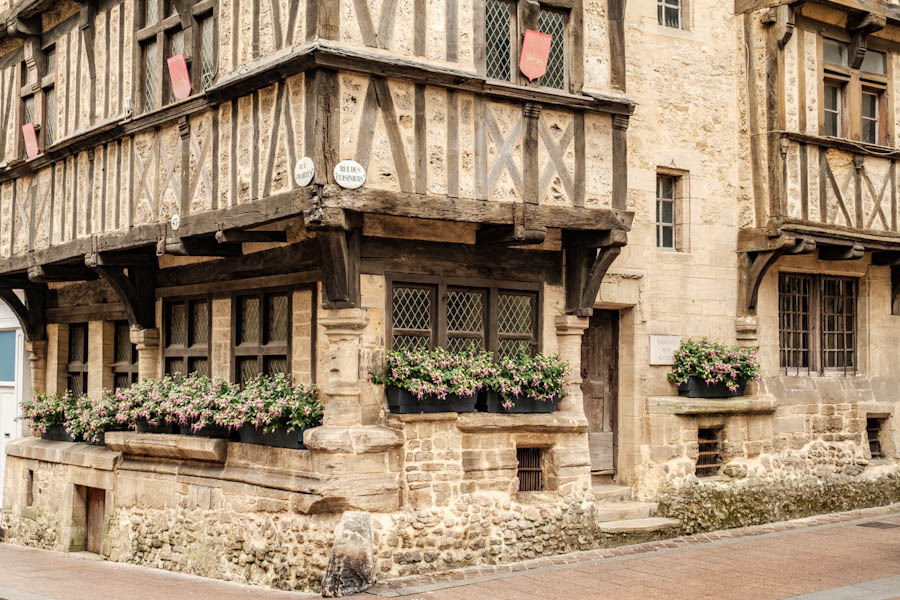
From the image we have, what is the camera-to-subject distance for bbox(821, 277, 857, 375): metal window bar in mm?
13820

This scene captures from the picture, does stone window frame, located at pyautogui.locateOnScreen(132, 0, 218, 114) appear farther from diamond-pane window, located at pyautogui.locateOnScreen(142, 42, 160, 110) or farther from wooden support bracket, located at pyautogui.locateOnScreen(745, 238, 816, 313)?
wooden support bracket, located at pyautogui.locateOnScreen(745, 238, 816, 313)

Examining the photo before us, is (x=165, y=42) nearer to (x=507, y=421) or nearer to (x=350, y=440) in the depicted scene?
(x=350, y=440)

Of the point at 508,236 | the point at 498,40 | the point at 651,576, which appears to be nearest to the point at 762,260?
the point at 508,236

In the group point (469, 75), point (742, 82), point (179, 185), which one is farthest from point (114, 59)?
point (742, 82)

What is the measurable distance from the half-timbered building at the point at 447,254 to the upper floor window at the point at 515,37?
30 mm

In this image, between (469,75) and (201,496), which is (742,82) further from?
(201,496)

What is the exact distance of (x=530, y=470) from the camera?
1079cm

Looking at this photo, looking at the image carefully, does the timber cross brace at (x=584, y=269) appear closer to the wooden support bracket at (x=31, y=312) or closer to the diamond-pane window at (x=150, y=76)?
the diamond-pane window at (x=150, y=76)

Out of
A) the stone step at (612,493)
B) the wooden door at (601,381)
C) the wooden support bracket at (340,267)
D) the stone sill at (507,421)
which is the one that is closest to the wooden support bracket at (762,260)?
the wooden door at (601,381)

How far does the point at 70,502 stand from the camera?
1355 cm

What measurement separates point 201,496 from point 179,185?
123 inches

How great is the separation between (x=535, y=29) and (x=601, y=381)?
402 cm

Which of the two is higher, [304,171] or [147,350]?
[304,171]

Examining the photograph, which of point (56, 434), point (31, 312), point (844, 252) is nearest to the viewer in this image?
point (844, 252)
